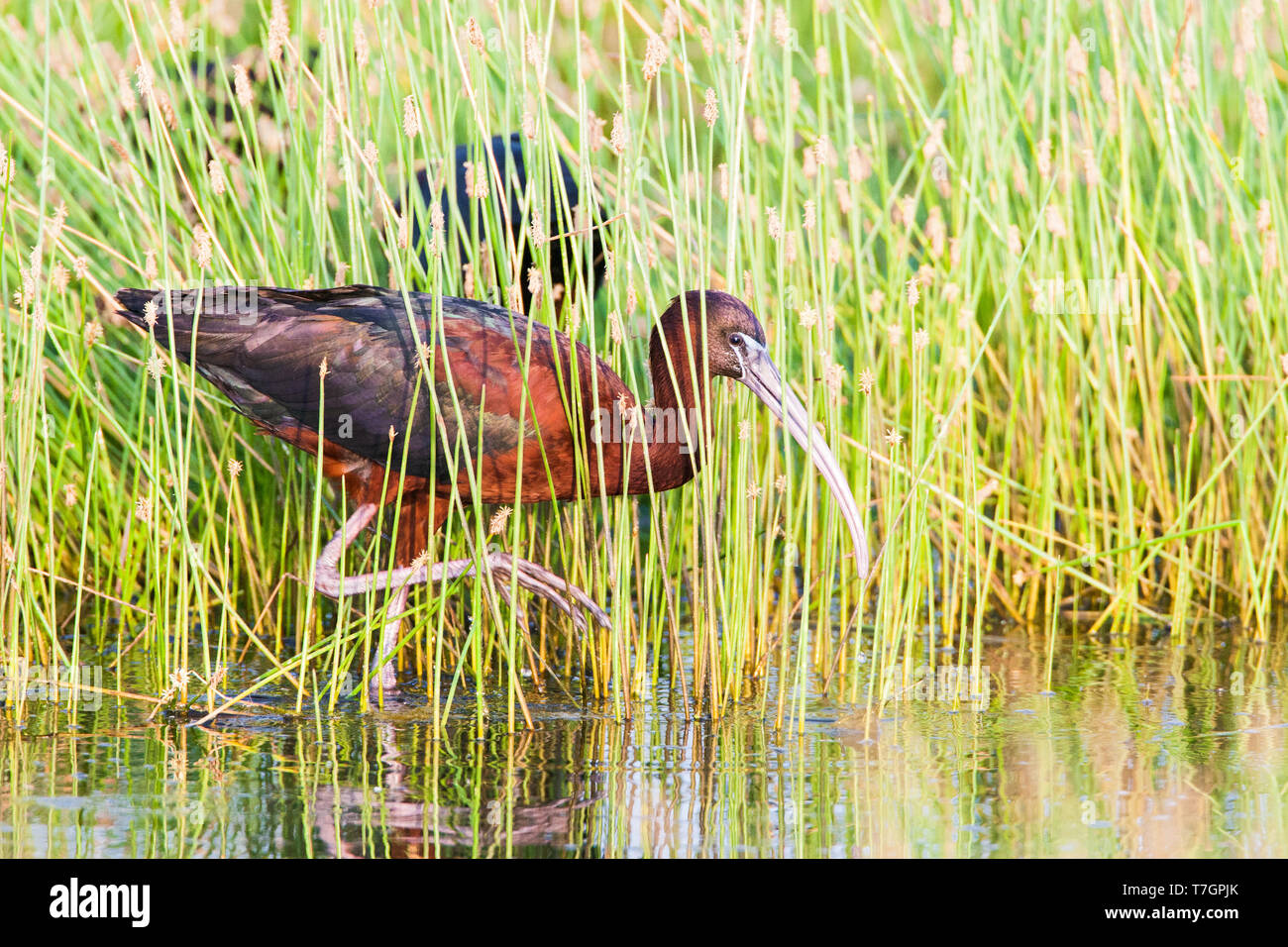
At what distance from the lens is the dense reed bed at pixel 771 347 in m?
4.08

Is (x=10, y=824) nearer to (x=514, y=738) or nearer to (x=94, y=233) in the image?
Answer: (x=514, y=738)

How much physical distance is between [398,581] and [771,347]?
1.44m

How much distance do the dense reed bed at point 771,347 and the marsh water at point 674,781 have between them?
0.50 feet

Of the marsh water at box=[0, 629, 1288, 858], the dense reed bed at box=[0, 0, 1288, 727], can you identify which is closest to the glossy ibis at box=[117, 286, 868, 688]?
the dense reed bed at box=[0, 0, 1288, 727]

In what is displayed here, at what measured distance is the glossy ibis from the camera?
4.27 m

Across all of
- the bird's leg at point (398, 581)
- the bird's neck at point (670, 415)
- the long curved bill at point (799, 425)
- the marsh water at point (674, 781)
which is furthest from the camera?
the bird's neck at point (670, 415)

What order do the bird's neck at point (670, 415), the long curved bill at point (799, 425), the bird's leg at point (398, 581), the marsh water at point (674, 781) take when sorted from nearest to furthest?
the marsh water at point (674, 781) < the long curved bill at point (799, 425) < the bird's leg at point (398, 581) < the bird's neck at point (670, 415)

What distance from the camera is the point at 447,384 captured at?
4230mm

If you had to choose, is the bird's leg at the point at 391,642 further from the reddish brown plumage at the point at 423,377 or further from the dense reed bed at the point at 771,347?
the reddish brown plumage at the point at 423,377

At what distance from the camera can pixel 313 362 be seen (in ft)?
14.3

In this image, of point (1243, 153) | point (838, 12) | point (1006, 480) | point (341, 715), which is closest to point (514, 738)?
point (341, 715)

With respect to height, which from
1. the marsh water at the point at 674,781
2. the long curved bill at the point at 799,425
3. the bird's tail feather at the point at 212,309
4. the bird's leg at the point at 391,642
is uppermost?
the bird's tail feather at the point at 212,309

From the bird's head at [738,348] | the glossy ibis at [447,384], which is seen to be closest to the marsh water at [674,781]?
the glossy ibis at [447,384]

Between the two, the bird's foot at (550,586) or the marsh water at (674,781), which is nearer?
the marsh water at (674,781)
